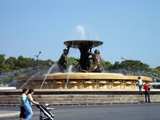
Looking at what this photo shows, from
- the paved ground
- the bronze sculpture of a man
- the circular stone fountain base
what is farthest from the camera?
the bronze sculpture of a man

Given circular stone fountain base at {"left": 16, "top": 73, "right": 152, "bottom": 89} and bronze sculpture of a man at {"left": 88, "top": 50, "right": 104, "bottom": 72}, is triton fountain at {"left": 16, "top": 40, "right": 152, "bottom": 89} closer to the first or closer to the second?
circular stone fountain base at {"left": 16, "top": 73, "right": 152, "bottom": 89}

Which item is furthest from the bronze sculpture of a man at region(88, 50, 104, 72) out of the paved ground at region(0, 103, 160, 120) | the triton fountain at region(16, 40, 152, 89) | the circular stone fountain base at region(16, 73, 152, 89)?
the paved ground at region(0, 103, 160, 120)

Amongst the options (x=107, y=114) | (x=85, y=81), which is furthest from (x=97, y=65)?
(x=107, y=114)

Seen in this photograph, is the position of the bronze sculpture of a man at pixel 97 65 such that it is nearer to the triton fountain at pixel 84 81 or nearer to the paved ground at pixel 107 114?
the triton fountain at pixel 84 81

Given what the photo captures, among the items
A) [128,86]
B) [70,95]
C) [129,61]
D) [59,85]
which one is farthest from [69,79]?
[129,61]

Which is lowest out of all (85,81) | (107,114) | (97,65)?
(107,114)

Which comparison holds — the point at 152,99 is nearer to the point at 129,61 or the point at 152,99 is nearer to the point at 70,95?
the point at 70,95

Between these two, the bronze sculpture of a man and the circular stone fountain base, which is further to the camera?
the bronze sculpture of a man

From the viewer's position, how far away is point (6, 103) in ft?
60.1

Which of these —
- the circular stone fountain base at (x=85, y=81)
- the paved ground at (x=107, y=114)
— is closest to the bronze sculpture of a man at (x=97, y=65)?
the circular stone fountain base at (x=85, y=81)

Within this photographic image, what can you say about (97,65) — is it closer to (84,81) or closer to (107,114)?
(84,81)

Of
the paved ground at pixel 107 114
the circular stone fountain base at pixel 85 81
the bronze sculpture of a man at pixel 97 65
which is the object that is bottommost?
the paved ground at pixel 107 114

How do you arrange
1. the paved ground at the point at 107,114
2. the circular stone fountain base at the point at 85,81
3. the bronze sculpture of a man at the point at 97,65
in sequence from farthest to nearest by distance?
the bronze sculpture of a man at the point at 97,65, the circular stone fountain base at the point at 85,81, the paved ground at the point at 107,114

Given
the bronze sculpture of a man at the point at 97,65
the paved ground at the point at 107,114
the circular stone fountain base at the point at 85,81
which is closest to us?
the paved ground at the point at 107,114
